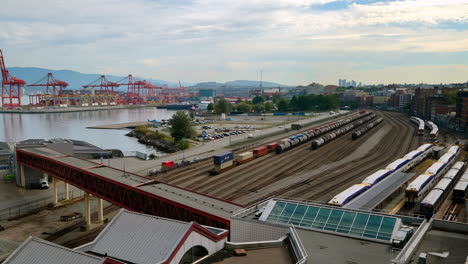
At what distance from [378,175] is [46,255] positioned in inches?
866

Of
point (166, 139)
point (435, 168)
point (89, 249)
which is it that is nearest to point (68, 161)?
point (89, 249)

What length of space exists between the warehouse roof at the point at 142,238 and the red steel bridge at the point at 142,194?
3.42 metres

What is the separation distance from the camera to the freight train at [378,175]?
777 inches

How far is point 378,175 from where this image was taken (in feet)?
82.4

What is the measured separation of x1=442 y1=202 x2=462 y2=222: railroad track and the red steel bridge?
517 inches

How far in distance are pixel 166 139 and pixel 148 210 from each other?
4096cm

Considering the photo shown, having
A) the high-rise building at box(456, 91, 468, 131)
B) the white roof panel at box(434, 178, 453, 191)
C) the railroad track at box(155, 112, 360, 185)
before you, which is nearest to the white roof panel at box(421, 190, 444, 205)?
the white roof panel at box(434, 178, 453, 191)

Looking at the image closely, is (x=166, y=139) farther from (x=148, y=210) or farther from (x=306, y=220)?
(x=306, y=220)

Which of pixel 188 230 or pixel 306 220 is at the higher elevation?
pixel 188 230

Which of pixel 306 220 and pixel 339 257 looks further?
pixel 306 220

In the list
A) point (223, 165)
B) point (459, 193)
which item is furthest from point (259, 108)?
point (459, 193)

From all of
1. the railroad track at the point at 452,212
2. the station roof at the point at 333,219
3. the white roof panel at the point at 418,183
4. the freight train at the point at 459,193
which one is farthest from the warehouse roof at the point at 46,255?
the freight train at the point at 459,193

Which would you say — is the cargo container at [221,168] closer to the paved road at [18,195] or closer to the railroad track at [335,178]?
the railroad track at [335,178]

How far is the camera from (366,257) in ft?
34.1
